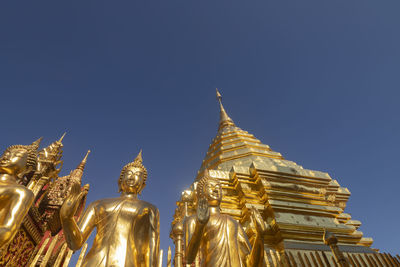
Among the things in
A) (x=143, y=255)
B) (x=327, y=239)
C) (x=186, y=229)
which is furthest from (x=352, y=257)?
(x=143, y=255)

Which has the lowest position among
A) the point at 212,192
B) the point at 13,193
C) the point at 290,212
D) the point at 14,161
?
the point at 13,193

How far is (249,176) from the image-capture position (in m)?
7.49

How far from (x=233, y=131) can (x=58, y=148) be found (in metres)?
7.52

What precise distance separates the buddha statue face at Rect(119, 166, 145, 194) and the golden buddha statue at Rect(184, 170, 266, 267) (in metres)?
0.93

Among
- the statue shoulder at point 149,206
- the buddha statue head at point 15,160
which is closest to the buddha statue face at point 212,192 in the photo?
the statue shoulder at point 149,206

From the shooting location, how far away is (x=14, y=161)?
9.71 feet

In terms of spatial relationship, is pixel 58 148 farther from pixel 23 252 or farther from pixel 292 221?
pixel 292 221

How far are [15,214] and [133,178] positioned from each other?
147cm

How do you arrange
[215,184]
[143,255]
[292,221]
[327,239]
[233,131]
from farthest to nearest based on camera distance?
[233,131] < [292,221] < [215,184] < [327,239] < [143,255]

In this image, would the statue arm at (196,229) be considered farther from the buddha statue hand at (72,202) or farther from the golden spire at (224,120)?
the golden spire at (224,120)

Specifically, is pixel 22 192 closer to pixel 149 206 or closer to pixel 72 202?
pixel 72 202

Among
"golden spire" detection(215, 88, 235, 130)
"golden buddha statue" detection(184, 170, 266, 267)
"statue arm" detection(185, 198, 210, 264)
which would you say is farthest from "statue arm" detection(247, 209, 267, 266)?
"golden spire" detection(215, 88, 235, 130)

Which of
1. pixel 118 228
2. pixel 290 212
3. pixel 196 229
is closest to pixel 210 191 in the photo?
pixel 196 229

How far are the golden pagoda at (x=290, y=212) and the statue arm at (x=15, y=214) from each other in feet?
7.38
